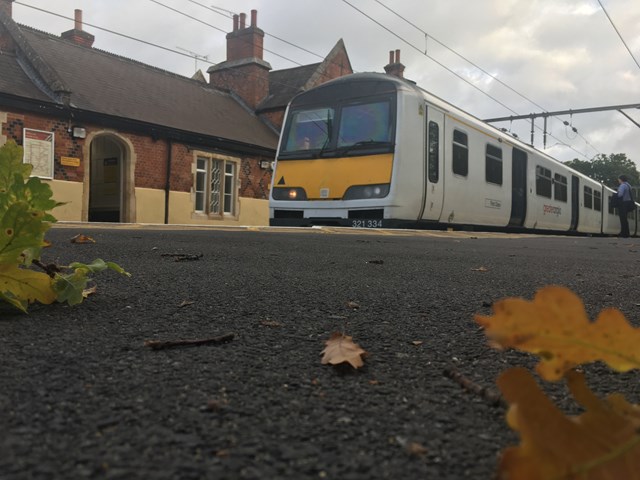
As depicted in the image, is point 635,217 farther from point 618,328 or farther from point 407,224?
point 618,328

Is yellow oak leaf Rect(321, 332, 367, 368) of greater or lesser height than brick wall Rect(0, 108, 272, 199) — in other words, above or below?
below

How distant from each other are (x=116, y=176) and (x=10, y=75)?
4223mm

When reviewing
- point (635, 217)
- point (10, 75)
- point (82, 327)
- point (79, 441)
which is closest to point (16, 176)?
point (82, 327)

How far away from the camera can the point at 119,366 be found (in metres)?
1.20

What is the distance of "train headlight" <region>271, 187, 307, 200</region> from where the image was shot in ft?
31.7

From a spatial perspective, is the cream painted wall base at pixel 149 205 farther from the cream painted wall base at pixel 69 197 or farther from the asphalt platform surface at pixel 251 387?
the asphalt platform surface at pixel 251 387

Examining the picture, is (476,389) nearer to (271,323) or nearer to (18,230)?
(271,323)

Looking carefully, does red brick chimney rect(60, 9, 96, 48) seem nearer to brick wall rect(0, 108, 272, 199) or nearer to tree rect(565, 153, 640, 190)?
brick wall rect(0, 108, 272, 199)

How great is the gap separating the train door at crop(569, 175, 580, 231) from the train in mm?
5604

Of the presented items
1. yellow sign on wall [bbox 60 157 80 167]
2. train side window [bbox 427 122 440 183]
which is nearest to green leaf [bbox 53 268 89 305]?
train side window [bbox 427 122 440 183]

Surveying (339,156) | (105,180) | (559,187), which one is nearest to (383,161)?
(339,156)

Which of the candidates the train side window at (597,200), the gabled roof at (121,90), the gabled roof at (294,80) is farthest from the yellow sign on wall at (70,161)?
the train side window at (597,200)

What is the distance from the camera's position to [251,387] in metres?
1.10

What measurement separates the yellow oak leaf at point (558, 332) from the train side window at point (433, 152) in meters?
9.03
